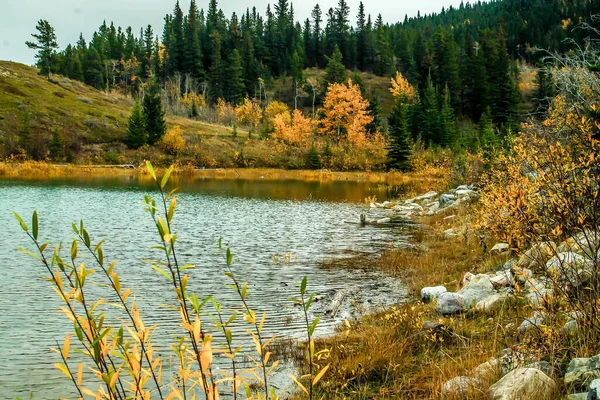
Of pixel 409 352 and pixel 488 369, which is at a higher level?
pixel 488 369

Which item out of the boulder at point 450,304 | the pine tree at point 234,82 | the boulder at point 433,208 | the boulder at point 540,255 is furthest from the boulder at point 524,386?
the pine tree at point 234,82

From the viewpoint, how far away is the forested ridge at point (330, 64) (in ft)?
234

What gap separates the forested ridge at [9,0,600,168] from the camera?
234ft

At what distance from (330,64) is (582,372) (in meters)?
84.1

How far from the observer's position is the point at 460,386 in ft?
13.8

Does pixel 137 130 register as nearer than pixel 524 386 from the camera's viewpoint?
No

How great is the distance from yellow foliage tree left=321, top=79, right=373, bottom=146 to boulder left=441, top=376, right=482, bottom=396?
55.9m

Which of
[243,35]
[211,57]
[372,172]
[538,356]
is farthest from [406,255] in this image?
[243,35]

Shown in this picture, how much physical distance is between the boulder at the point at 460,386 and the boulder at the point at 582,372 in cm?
78

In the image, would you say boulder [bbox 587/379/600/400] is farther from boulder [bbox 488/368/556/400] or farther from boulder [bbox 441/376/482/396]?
boulder [bbox 441/376/482/396]

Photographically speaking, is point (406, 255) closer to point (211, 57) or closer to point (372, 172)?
point (372, 172)

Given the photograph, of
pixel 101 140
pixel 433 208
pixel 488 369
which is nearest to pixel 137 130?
pixel 101 140

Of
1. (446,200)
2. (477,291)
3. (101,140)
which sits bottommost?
(477,291)

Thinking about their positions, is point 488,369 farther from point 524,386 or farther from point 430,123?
point 430,123
